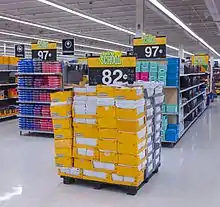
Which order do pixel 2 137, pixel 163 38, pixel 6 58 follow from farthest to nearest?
pixel 6 58
pixel 2 137
pixel 163 38

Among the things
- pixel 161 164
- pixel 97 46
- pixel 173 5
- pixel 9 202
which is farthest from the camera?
pixel 97 46

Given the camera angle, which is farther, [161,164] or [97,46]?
[97,46]

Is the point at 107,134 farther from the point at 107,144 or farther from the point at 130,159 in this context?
the point at 130,159

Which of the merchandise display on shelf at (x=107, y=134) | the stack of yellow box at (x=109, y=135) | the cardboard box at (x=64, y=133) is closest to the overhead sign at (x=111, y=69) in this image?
the merchandise display on shelf at (x=107, y=134)

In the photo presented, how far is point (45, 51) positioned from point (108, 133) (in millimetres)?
5113

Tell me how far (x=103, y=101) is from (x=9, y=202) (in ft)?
5.43

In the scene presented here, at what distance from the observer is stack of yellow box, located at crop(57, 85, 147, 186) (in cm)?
386

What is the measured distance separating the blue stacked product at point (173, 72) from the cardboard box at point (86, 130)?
283 cm

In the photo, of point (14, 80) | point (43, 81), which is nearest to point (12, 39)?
point (14, 80)

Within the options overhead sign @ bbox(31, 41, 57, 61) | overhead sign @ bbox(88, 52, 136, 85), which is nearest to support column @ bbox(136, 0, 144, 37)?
overhead sign @ bbox(31, 41, 57, 61)

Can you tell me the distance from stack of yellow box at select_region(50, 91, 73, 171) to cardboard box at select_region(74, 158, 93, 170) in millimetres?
78

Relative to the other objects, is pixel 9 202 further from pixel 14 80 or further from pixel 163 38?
pixel 14 80

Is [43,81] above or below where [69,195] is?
above

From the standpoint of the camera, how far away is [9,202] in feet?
12.3
